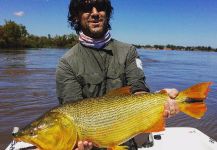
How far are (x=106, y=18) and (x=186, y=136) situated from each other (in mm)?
3391

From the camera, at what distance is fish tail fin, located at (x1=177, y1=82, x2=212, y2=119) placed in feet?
11.8

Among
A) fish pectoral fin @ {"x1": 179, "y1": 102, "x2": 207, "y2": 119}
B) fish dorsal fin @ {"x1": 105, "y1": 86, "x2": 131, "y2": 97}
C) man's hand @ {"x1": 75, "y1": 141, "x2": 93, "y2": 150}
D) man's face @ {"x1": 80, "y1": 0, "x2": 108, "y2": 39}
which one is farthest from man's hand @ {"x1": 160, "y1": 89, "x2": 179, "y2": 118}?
man's face @ {"x1": 80, "y1": 0, "x2": 108, "y2": 39}

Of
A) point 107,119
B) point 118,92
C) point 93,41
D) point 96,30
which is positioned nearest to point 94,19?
point 96,30

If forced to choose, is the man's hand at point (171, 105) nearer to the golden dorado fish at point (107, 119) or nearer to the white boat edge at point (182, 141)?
the golden dorado fish at point (107, 119)

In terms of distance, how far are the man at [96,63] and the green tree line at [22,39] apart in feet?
250

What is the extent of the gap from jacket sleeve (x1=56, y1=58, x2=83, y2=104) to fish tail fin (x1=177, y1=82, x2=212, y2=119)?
1.27 m

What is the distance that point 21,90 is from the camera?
16.8 m

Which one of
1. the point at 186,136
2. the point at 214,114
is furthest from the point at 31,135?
the point at 214,114

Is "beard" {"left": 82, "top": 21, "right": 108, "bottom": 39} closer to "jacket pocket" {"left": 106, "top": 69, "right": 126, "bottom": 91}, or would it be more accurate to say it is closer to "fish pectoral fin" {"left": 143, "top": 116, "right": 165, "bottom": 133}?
"jacket pocket" {"left": 106, "top": 69, "right": 126, "bottom": 91}

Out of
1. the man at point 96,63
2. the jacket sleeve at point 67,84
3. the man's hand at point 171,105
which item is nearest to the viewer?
the man's hand at point 171,105

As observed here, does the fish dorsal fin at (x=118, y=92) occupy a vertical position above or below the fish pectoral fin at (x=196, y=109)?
above

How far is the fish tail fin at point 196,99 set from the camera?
11.8 feet

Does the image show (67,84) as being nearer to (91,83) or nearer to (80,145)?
(91,83)

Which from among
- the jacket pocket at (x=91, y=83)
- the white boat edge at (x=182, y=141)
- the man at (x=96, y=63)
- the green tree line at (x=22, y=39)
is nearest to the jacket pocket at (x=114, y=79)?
the man at (x=96, y=63)
